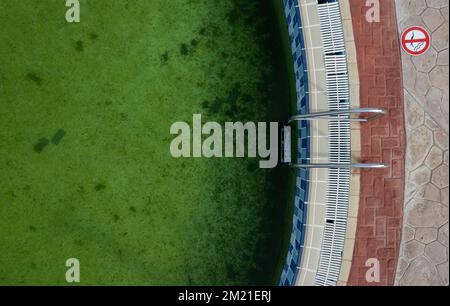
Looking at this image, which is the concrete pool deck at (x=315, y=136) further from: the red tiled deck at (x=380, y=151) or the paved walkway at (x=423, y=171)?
the paved walkway at (x=423, y=171)

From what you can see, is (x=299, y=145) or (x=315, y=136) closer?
(x=315, y=136)

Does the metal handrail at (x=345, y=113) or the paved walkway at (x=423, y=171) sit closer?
the metal handrail at (x=345, y=113)

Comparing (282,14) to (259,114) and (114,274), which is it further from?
(114,274)

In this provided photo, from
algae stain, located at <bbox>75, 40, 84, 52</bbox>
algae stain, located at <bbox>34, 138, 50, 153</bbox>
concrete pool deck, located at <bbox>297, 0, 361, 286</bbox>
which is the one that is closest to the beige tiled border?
concrete pool deck, located at <bbox>297, 0, 361, 286</bbox>

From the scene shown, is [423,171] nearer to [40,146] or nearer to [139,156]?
[139,156]

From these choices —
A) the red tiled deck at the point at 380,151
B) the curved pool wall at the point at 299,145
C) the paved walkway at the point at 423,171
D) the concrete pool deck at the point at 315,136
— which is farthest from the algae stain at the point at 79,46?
the paved walkway at the point at 423,171

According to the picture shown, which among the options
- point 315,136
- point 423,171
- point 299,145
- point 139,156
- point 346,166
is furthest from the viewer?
point 139,156

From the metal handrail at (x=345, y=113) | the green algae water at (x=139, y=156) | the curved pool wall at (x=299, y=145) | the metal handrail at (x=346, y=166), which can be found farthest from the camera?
the green algae water at (x=139, y=156)

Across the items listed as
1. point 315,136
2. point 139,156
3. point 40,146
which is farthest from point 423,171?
point 40,146
